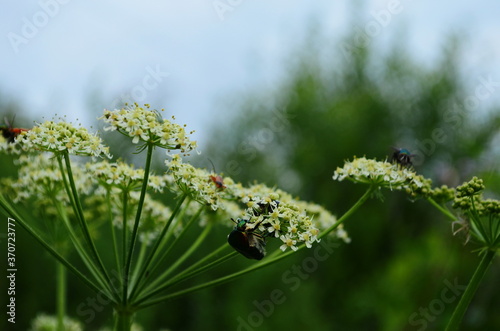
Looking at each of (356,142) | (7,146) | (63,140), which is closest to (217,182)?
(63,140)

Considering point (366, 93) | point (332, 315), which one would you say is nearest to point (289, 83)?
point (366, 93)

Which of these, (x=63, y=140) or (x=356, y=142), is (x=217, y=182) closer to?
(x=63, y=140)

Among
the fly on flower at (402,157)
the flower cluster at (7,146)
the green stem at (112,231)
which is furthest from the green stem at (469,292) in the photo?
the flower cluster at (7,146)

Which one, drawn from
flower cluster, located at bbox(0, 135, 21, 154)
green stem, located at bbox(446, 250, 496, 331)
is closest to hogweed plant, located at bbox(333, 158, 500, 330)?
green stem, located at bbox(446, 250, 496, 331)

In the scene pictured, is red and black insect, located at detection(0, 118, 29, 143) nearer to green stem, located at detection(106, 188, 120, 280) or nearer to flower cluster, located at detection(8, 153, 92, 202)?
flower cluster, located at detection(8, 153, 92, 202)

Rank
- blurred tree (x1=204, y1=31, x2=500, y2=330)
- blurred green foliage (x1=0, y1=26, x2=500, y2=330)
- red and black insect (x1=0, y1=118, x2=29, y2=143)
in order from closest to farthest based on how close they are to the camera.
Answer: red and black insect (x1=0, y1=118, x2=29, y2=143), blurred green foliage (x1=0, y1=26, x2=500, y2=330), blurred tree (x1=204, y1=31, x2=500, y2=330)
